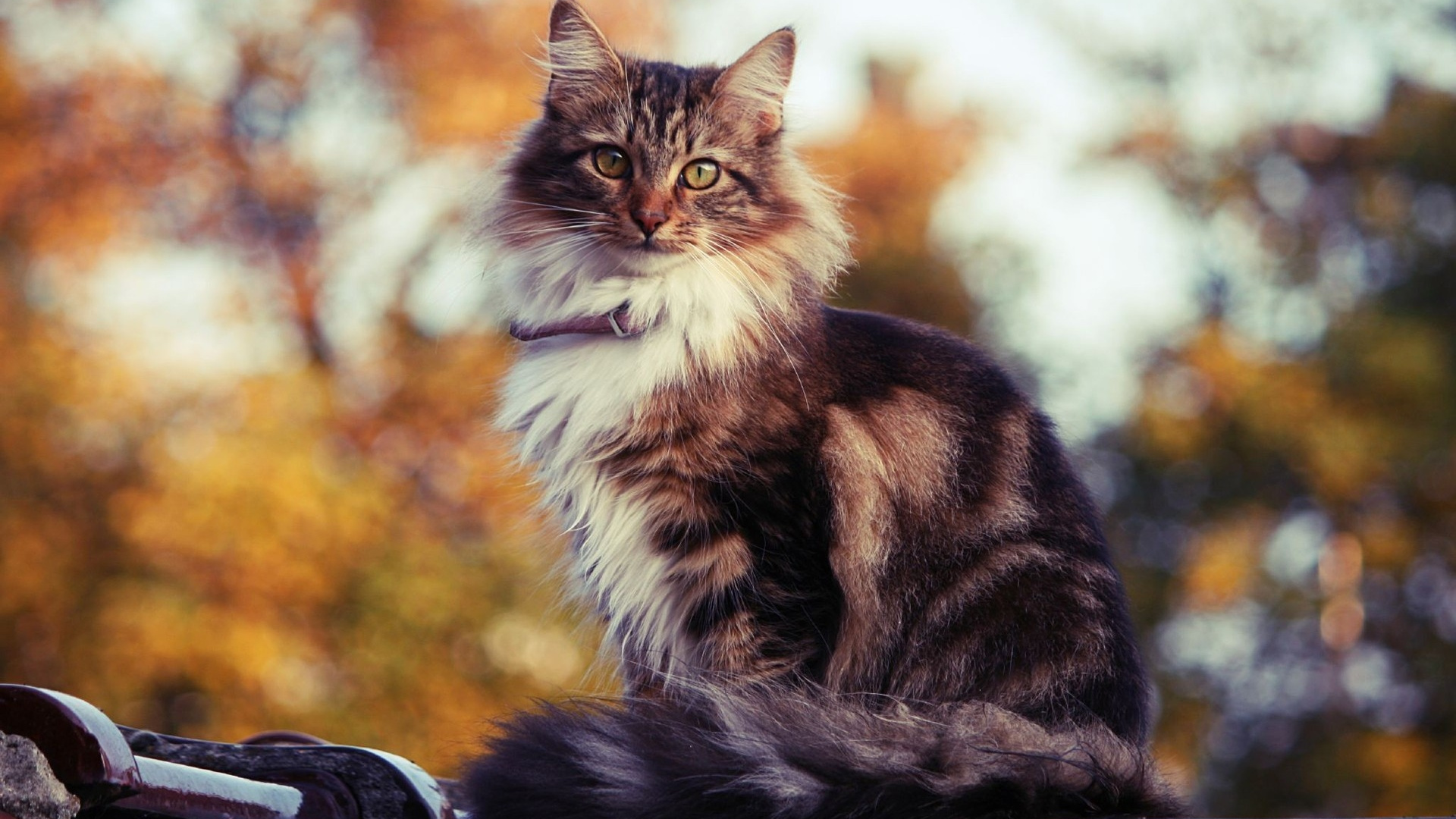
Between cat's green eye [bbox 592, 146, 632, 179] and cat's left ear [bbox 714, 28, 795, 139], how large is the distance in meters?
0.21

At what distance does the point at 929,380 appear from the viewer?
228 cm

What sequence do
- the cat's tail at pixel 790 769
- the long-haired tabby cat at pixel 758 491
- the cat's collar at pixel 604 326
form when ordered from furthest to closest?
1. the cat's collar at pixel 604 326
2. the long-haired tabby cat at pixel 758 491
3. the cat's tail at pixel 790 769

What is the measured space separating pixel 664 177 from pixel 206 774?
1.30 meters

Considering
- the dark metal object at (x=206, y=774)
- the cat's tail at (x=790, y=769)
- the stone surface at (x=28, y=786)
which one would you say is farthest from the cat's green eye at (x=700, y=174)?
the stone surface at (x=28, y=786)

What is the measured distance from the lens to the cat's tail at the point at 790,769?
1.59m

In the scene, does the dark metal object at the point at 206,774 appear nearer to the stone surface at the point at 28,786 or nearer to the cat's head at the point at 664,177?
the stone surface at the point at 28,786

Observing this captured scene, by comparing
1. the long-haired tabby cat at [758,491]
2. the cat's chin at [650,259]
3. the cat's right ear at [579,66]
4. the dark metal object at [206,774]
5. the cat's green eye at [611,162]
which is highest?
the cat's right ear at [579,66]

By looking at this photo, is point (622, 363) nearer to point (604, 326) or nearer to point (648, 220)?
point (604, 326)

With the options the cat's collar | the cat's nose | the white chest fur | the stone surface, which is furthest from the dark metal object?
the cat's nose

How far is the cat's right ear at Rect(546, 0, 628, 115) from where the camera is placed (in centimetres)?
244

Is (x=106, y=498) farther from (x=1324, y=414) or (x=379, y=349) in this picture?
(x=1324, y=414)

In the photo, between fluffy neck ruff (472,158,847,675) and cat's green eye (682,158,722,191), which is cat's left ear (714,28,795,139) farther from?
fluffy neck ruff (472,158,847,675)

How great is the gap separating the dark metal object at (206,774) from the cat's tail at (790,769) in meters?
0.13

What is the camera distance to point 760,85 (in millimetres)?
2438
